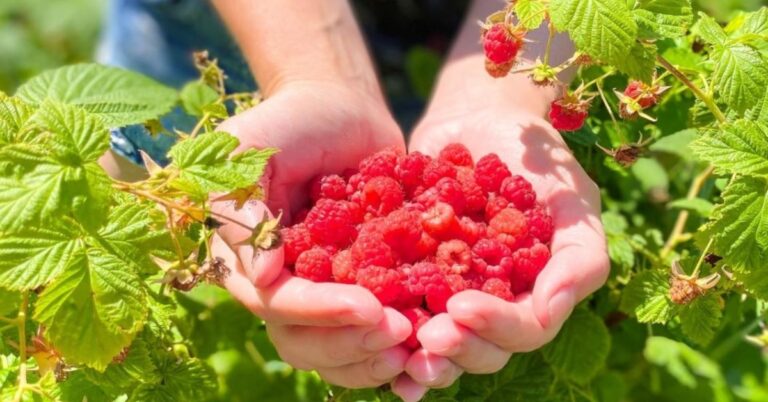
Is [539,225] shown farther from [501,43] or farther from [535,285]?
[501,43]

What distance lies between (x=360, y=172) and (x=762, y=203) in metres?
0.55

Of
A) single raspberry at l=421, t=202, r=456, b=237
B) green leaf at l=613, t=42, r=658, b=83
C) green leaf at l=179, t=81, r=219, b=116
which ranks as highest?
green leaf at l=613, t=42, r=658, b=83

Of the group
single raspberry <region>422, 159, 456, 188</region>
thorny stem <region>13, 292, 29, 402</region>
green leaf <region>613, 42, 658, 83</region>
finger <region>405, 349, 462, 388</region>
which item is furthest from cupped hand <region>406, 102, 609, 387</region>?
A: thorny stem <region>13, 292, 29, 402</region>

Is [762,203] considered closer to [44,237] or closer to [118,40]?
[44,237]

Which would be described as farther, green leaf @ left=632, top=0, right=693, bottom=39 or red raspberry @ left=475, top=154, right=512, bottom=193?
red raspberry @ left=475, top=154, right=512, bottom=193

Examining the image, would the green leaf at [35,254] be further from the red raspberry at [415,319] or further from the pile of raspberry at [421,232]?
the red raspberry at [415,319]

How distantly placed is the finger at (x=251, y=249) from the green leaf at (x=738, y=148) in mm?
535

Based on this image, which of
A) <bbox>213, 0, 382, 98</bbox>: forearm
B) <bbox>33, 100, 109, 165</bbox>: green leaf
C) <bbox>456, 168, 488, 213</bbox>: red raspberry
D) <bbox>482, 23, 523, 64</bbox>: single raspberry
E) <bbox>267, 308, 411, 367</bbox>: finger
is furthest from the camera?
<bbox>213, 0, 382, 98</bbox>: forearm

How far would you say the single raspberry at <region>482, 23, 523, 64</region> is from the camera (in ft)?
4.05

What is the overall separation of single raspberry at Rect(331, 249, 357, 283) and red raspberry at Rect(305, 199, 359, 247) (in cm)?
5

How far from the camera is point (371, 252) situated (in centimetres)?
121

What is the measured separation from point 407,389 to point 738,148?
499mm

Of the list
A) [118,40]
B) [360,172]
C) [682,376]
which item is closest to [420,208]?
→ [360,172]

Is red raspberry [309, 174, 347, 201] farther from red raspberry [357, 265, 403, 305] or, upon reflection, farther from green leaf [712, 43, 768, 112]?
green leaf [712, 43, 768, 112]
